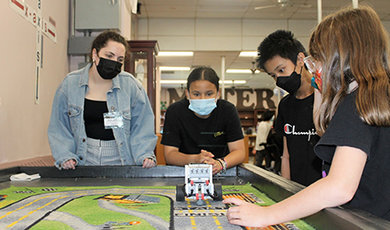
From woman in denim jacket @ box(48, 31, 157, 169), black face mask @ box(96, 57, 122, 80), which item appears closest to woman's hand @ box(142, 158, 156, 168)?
woman in denim jacket @ box(48, 31, 157, 169)

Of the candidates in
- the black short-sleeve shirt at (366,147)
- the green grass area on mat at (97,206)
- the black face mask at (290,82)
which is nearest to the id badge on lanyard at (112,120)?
the green grass area on mat at (97,206)

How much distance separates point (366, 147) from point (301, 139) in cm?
96

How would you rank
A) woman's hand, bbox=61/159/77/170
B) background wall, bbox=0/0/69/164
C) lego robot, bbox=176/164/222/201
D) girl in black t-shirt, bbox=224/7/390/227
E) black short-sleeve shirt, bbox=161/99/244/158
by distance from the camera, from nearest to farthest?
girl in black t-shirt, bbox=224/7/390/227, lego robot, bbox=176/164/222/201, woman's hand, bbox=61/159/77/170, black short-sleeve shirt, bbox=161/99/244/158, background wall, bbox=0/0/69/164

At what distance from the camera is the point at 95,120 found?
2.03 meters

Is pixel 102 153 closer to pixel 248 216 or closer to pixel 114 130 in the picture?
pixel 114 130

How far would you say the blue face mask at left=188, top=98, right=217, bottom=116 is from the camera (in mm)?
1996

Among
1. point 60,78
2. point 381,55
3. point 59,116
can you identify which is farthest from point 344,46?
point 60,78

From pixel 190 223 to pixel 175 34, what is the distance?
7.19 meters

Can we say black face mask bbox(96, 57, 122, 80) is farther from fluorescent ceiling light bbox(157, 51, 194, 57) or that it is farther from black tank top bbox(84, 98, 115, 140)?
fluorescent ceiling light bbox(157, 51, 194, 57)

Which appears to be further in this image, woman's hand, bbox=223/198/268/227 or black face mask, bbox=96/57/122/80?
black face mask, bbox=96/57/122/80

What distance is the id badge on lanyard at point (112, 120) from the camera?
198 centimetres

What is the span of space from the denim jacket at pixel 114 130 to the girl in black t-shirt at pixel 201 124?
0.14m

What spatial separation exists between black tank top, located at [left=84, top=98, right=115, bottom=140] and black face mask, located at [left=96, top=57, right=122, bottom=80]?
Answer: 19 cm

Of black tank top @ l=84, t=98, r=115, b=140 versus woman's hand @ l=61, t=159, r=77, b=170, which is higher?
black tank top @ l=84, t=98, r=115, b=140
